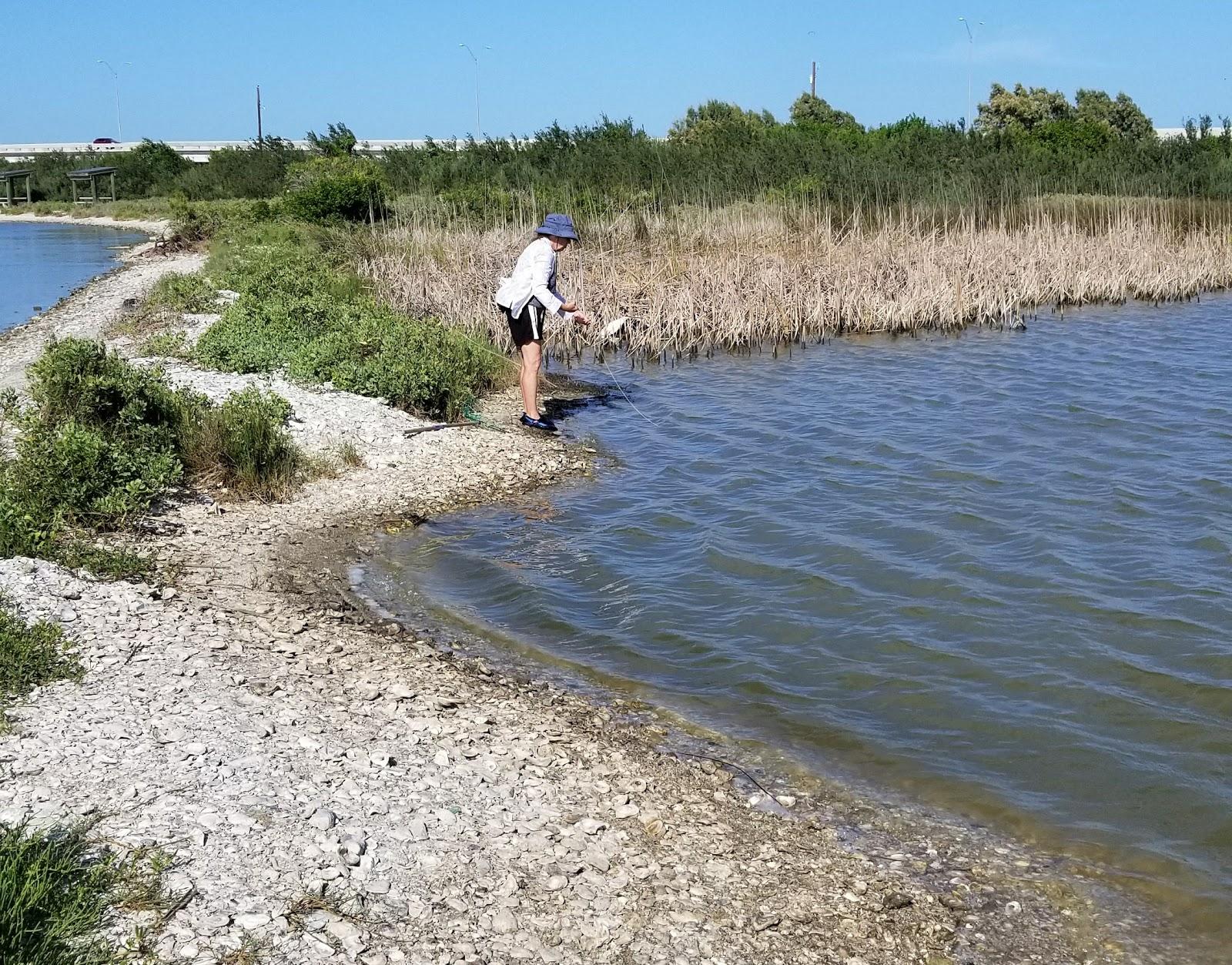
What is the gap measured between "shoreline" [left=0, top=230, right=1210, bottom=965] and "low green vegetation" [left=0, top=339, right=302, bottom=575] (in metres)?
1.34

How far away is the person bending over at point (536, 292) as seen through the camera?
11039 millimetres

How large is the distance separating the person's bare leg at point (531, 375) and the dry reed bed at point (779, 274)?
148 inches

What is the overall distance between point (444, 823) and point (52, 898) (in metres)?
1.44

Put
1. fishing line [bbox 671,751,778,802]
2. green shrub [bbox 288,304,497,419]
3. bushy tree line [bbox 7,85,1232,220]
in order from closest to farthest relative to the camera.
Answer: fishing line [bbox 671,751,778,802] → green shrub [bbox 288,304,497,419] → bushy tree line [bbox 7,85,1232,220]

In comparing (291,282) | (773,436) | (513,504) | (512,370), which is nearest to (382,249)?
(291,282)

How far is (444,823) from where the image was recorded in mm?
4680

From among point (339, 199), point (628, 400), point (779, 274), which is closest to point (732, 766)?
point (628, 400)

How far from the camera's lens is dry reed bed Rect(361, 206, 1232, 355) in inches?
666

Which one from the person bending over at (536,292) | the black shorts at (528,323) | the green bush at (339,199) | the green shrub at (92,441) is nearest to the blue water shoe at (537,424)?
the person bending over at (536,292)

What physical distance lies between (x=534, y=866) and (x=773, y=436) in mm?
8378

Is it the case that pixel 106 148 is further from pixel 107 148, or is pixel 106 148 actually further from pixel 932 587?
pixel 932 587

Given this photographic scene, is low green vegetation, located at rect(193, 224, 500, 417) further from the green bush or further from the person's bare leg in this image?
the green bush

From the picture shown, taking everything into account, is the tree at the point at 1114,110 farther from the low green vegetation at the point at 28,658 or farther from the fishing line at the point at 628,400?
the low green vegetation at the point at 28,658

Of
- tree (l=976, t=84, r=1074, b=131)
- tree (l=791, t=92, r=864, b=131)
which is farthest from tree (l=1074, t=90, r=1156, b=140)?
tree (l=791, t=92, r=864, b=131)
